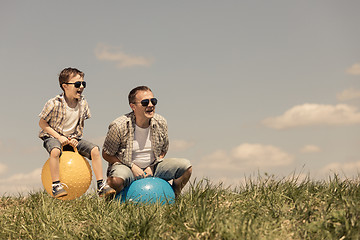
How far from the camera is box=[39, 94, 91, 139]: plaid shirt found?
797 cm

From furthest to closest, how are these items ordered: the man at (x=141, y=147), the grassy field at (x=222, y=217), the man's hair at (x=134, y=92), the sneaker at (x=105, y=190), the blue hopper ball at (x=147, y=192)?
the man's hair at (x=134, y=92) → the man at (x=141, y=147) → the sneaker at (x=105, y=190) → the blue hopper ball at (x=147, y=192) → the grassy field at (x=222, y=217)

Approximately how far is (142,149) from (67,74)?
1958mm

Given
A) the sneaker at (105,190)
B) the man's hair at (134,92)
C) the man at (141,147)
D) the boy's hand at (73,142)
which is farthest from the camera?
the boy's hand at (73,142)

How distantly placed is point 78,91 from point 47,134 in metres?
0.95

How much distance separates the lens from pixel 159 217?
5.96m

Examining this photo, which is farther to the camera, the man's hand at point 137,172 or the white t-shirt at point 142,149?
the white t-shirt at point 142,149

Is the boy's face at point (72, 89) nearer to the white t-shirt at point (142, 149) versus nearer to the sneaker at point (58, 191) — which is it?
the white t-shirt at point (142, 149)

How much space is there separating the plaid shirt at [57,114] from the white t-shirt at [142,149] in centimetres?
118

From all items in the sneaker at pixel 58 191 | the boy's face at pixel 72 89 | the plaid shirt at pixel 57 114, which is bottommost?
the sneaker at pixel 58 191

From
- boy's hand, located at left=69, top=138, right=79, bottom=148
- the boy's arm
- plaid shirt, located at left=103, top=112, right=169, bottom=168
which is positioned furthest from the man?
the boy's arm

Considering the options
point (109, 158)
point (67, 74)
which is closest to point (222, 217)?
point (109, 158)

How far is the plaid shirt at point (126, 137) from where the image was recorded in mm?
7602

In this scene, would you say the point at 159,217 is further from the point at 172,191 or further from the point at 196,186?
the point at 172,191

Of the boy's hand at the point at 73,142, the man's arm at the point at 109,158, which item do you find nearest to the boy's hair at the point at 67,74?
the boy's hand at the point at 73,142
